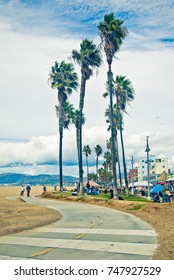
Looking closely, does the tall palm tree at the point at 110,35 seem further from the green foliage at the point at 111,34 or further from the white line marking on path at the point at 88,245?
the white line marking on path at the point at 88,245

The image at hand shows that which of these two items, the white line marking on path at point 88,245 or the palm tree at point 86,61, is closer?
the white line marking on path at point 88,245

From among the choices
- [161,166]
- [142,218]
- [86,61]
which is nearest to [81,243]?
[142,218]

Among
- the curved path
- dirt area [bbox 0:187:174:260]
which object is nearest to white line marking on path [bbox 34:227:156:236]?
the curved path

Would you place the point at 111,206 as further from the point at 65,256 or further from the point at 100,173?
the point at 100,173

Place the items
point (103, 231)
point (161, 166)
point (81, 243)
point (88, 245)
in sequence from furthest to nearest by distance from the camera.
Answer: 1. point (161, 166)
2. point (103, 231)
3. point (81, 243)
4. point (88, 245)

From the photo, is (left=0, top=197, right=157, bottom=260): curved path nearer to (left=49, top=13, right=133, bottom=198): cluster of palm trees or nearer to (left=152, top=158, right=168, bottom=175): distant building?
(left=49, top=13, right=133, bottom=198): cluster of palm trees

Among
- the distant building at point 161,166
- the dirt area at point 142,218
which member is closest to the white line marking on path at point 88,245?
the dirt area at point 142,218

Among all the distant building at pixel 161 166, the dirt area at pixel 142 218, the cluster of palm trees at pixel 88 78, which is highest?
the cluster of palm trees at pixel 88 78

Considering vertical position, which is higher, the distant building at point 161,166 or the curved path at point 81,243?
the distant building at point 161,166

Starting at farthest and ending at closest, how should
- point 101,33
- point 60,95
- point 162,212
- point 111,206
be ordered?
point 60,95
point 101,33
point 111,206
point 162,212

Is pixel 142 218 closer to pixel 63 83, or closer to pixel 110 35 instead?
pixel 110 35

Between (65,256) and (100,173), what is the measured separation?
126935 mm

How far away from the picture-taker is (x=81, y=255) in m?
9.61
